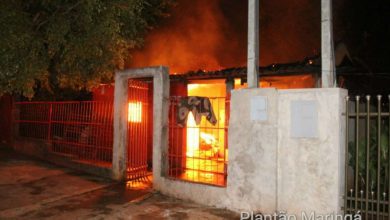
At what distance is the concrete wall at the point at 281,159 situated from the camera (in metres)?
6.61

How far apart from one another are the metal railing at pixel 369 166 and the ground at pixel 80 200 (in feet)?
7.95

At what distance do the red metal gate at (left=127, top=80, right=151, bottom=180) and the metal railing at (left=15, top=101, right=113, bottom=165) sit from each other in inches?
35.9

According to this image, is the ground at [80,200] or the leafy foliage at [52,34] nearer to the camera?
the ground at [80,200]

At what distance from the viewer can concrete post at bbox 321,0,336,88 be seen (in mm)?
6738

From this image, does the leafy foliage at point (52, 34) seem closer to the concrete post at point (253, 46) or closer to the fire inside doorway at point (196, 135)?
the fire inside doorway at point (196, 135)

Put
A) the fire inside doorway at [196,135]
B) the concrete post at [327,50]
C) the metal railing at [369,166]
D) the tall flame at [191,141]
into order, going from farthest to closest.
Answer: the tall flame at [191,141], the fire inside doorway at [196,135], the concrete post at [327,50], the metal railing at [369,166]

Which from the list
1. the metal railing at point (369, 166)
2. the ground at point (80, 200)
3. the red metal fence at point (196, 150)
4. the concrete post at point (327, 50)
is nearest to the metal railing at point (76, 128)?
the ground at point (80, 200)

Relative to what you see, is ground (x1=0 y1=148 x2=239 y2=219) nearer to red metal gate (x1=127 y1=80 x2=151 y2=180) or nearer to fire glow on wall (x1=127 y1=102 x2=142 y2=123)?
red metal gate (x1=127 y1=80 x2=151 y2=180)

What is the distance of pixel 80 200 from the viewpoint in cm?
852

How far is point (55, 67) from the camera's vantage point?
10.6 m

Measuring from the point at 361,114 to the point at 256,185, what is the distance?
251cm

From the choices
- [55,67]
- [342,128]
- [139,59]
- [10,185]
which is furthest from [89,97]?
[342,128]

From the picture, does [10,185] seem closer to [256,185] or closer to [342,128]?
[256,185]

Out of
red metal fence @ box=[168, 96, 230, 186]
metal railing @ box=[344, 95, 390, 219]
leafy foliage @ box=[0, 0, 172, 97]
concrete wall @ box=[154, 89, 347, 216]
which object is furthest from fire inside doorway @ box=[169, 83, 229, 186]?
metal railing @ box=[344, 95, 390, 219]
